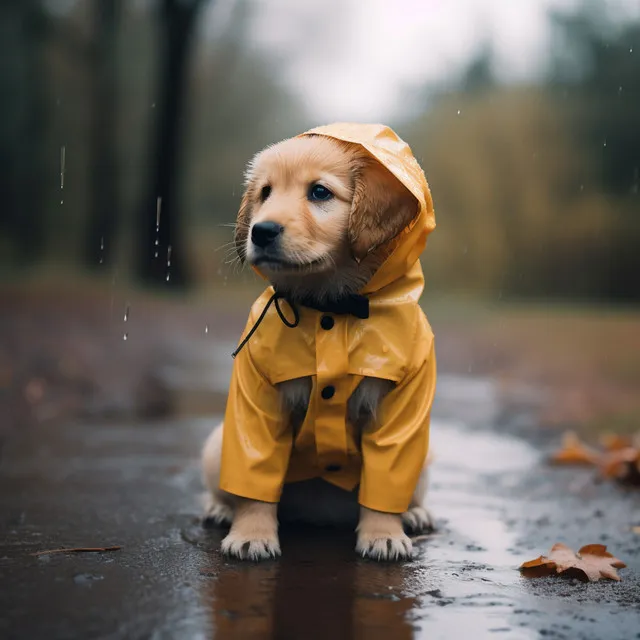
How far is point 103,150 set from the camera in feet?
66.0

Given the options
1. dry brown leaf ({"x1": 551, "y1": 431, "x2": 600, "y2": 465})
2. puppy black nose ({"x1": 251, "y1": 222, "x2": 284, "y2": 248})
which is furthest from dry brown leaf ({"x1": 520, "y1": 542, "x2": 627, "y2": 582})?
dry brown leaf ({"x1": 551, "y1": 431, "x2": 600, "y2": 465})

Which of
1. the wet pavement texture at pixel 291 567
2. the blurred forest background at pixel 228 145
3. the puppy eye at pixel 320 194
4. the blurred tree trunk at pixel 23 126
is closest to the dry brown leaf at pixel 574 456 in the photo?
the wet pavement texture at pixel 291 567

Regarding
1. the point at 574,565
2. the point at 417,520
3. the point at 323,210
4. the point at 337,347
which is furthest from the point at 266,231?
the point at 574,565

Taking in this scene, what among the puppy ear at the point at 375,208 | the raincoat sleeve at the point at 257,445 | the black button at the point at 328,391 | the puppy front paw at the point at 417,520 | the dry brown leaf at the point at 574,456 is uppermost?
the puppy ear at the point at 375,208

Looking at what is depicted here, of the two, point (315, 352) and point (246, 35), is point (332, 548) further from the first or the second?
Answer: point (246, 35)

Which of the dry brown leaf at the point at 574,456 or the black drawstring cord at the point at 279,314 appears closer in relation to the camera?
the black drawstring cord at the point at 279,314

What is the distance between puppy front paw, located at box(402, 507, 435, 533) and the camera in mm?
3260

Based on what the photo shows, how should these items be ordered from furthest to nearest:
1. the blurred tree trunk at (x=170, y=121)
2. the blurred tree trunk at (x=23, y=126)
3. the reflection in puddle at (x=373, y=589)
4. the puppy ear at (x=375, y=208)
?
1. the blurred tree trunk at (x=23, y=126)
2. the blurred tree trunk at (x=170, y=121)
3. the puppy ear at (x=375, y=208)
4. the reflection in puddle at (x=373, y=589)

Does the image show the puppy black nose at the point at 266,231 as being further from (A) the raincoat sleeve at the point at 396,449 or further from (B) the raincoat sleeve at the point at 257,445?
(A) the raincoat sleeve at the point at 396,449

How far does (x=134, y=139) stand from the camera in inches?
865

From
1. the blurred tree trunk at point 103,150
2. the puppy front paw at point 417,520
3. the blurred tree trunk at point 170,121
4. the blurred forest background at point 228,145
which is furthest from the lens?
the blurred tree trunk at point 103,150

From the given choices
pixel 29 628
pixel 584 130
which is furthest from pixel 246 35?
pixel 29 628

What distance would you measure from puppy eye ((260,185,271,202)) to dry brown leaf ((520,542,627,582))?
5.24 ft

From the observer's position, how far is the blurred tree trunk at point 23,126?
18266mm
